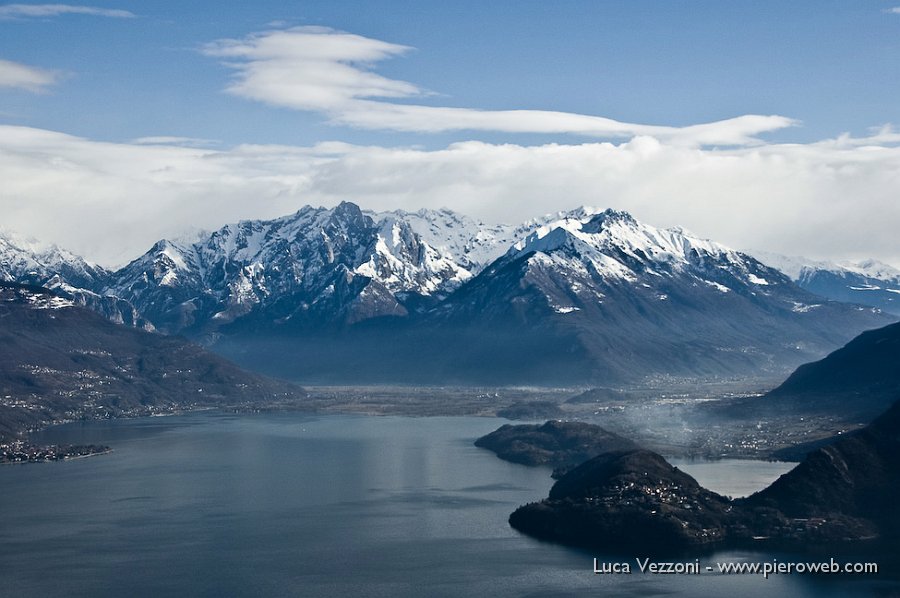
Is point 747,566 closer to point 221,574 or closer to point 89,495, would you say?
point 221,574

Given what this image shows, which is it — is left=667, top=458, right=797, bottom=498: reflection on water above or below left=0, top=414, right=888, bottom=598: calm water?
above

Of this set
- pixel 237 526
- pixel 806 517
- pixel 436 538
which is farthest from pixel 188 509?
pixel 806 517

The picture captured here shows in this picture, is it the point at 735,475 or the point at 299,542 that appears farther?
the point at 735,475

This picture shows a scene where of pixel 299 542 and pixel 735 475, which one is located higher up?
pixel 735 475

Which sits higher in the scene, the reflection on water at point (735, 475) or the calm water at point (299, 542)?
the reflection on water at point (735, 475)

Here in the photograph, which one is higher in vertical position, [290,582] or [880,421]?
[880,421]

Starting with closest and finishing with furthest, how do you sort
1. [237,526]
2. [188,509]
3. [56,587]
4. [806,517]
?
[56,587]
[806,517]
[237,526]
[188,509]

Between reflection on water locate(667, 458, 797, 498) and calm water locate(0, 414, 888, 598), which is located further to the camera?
reflection on water locate(667, 458, 797, 498)

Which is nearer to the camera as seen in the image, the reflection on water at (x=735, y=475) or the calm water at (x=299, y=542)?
the calm water at (x=299, y=542)
